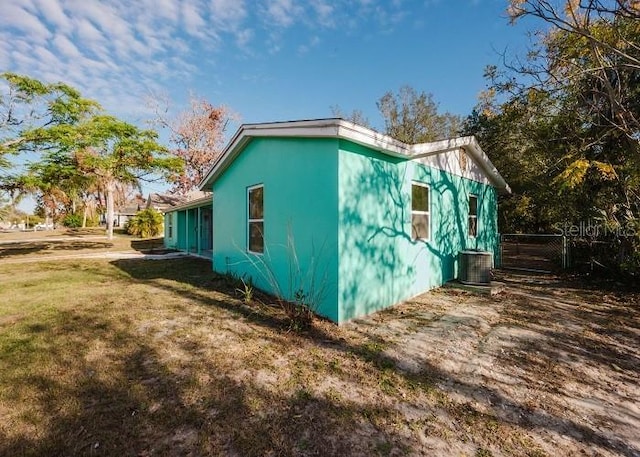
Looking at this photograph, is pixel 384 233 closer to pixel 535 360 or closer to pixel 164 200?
pixel 535 360

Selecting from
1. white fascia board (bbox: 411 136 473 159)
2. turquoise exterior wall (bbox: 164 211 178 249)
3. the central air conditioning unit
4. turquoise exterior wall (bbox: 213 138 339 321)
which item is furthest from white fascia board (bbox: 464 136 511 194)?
turquoise exterior wall (bbox: 164 211 178 249)

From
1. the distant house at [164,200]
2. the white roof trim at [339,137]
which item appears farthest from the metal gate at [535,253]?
the distant house at [164,200]

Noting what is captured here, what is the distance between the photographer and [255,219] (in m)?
7.70

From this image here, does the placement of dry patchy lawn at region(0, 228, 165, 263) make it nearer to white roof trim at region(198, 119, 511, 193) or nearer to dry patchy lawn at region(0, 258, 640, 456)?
white roof trim at region(198, 119, 511, 193)

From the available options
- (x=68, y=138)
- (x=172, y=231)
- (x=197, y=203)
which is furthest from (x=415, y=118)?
(x=68, y=138)

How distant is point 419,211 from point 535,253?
29.6 ft

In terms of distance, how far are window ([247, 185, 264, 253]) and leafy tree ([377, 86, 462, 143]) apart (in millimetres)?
17987

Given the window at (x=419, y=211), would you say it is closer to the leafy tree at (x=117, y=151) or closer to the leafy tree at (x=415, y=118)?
the leafy tree at (x=117, y=151)

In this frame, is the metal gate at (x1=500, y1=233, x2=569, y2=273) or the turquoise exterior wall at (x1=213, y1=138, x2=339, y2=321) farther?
the metal gate at (x1=500, y1=233, x2=569, y2=273)

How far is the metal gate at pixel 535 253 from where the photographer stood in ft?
34.8

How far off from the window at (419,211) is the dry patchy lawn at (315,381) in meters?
1.86

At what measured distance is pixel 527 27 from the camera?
8094 millimetres

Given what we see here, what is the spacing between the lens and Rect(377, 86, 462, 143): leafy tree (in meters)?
23.2

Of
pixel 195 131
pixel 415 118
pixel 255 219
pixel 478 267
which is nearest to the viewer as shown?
pixel 255 219
